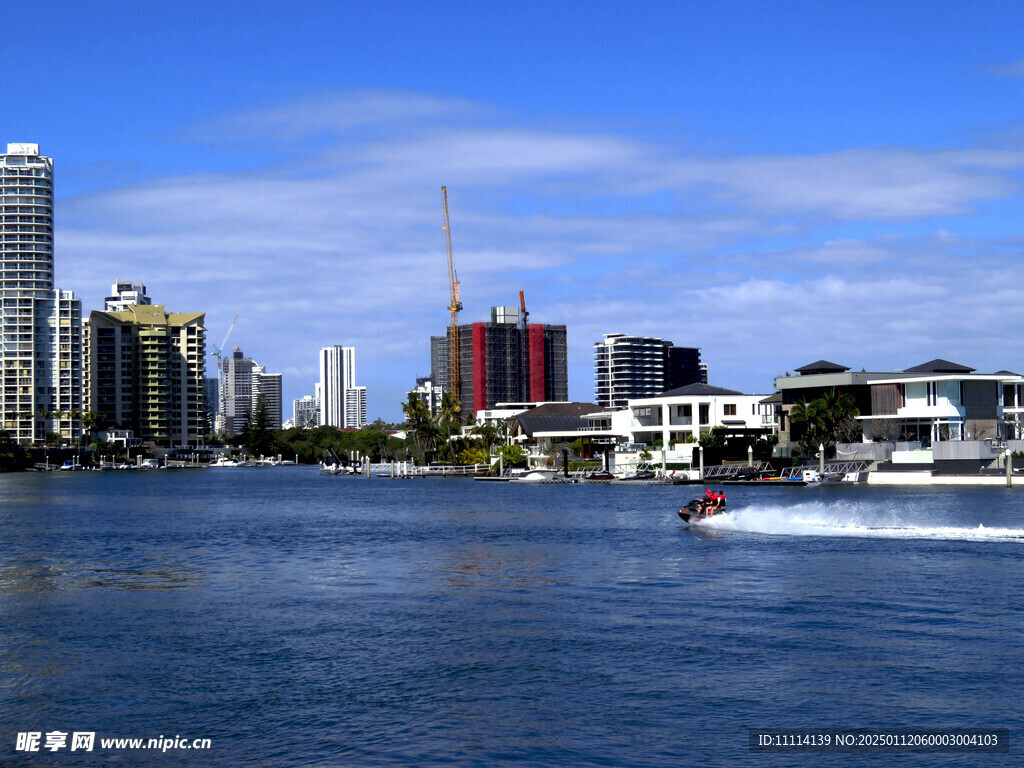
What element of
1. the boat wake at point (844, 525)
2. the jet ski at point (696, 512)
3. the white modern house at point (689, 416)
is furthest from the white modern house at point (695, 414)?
the jet ski at point (696, 512)

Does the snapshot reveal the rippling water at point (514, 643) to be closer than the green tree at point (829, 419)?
Yes

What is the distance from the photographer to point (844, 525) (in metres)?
69.1

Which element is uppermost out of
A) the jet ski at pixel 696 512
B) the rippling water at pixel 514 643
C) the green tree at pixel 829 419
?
the green tree at pixel 829 419

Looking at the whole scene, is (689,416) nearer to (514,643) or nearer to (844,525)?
(844,525)

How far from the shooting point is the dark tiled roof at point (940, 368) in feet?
443

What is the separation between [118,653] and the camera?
32.9 metres

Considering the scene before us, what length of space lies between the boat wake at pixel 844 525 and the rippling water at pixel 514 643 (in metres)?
0.38

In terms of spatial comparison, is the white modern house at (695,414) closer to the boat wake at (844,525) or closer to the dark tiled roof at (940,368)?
the dark tiled roof at (940,368)

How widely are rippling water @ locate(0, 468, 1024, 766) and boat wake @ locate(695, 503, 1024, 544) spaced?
1.24 feet

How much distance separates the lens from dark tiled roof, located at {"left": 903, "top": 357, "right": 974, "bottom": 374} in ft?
443

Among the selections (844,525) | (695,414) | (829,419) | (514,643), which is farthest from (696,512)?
(695,414)

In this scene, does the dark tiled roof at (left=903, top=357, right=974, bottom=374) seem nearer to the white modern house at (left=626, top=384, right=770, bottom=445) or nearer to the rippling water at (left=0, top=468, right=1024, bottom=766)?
the white modern house at (left=626, top=384, right=770, bottom=445)

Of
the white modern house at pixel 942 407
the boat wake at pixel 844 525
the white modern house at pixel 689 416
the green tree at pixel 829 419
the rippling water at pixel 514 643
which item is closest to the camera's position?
the rippling water at pixel 514 643

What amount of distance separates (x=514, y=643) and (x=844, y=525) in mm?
41321
